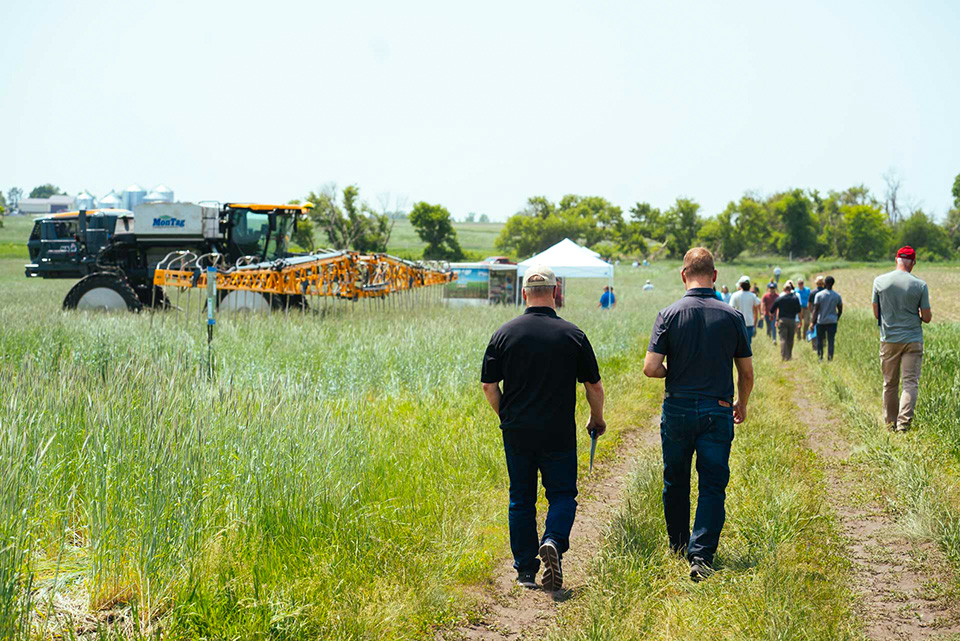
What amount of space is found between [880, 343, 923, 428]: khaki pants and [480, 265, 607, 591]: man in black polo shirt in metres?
5.24

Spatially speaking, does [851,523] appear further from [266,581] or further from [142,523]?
[142,523]

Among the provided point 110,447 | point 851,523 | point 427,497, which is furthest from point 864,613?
point 110,447

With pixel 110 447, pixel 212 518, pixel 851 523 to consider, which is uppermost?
pixel 110 447

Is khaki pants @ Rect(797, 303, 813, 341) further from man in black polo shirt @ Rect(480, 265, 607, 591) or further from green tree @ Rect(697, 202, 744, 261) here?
green tree @ Rect(697, 202, 744, 261)

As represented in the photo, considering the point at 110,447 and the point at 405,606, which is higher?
the point at 110,447

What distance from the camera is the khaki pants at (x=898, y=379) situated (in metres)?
8.32

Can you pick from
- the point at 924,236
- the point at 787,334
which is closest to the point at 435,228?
the point at 924,236

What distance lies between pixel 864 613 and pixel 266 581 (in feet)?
9.56

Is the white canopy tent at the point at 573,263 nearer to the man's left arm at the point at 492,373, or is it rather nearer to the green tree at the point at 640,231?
the man's left arm at the point at 492,373

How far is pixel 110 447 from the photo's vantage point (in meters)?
3.98

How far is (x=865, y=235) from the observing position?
101750 mm

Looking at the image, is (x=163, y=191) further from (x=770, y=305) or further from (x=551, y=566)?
(x=551, y=566)

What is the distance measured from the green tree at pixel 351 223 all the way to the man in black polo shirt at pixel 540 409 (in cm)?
7492

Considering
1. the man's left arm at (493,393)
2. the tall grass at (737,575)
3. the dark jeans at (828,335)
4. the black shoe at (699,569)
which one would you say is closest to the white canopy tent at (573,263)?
the dark jeans at (828,335)
